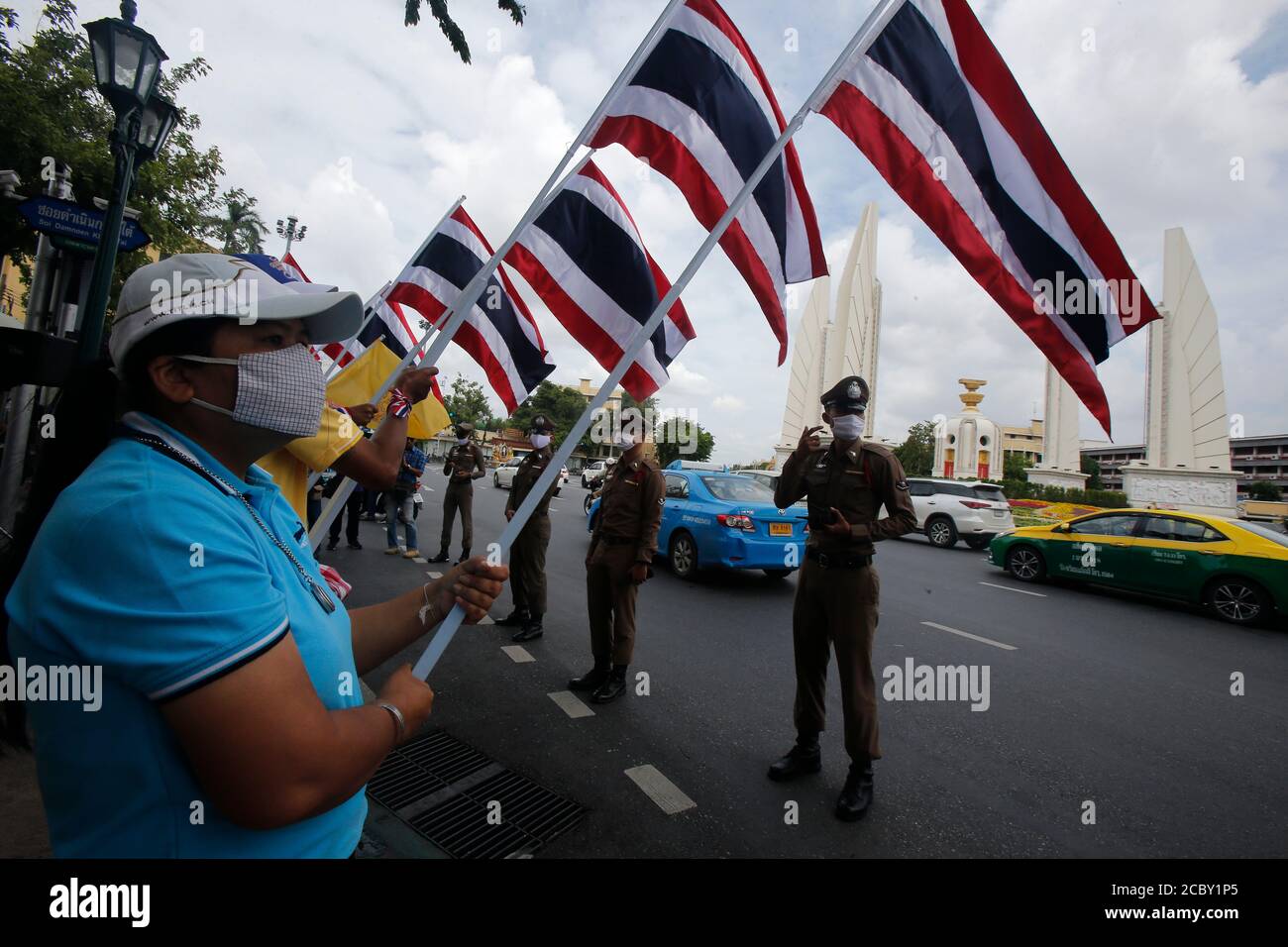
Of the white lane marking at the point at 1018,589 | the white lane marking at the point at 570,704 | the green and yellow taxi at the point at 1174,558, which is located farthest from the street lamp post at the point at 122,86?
the green and yellow taxi at the point at 1174,558

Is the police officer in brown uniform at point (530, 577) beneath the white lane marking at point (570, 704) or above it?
above

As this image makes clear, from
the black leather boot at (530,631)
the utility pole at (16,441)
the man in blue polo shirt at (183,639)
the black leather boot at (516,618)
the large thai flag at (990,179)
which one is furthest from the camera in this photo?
→ the black leather boot at (516,618)

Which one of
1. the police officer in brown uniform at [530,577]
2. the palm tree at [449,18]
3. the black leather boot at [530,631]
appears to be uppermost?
the palm tree at [449,18]

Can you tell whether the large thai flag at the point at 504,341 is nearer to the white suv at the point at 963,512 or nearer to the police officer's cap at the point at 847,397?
the police officer's cap at the point at 847,397

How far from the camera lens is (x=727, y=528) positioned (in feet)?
25.6

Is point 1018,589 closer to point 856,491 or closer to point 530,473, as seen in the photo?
point 856,491

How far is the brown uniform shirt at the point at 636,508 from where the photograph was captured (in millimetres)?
4473

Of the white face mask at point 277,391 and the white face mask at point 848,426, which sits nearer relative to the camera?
the white face mask at point 277,391

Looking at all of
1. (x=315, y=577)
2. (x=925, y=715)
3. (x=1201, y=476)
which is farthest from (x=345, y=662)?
(x=1201, y=476)

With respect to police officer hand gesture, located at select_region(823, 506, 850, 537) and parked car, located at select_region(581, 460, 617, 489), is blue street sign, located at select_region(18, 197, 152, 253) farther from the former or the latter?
police officer hand gesture, located at select_region(823, 506, 850, 537)

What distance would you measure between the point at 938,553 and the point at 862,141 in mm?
11941

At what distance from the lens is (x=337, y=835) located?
44.2 inches
